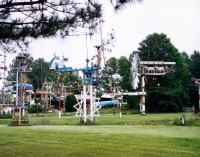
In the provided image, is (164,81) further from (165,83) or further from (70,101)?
(70,101)

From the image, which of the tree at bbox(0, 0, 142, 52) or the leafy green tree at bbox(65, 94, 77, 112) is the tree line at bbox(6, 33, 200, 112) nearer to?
the leafy green tree at bbox(65, 94, 77, 112)

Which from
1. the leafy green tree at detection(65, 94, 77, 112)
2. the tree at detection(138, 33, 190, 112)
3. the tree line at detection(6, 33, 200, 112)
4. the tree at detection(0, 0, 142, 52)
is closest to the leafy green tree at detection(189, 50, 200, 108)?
the tree line at detection(6, 33, 200, 112)

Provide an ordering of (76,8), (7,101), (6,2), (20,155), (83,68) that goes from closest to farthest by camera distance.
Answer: (6,2) < (76,8) < (20,155) < (83,68) < (7,101)

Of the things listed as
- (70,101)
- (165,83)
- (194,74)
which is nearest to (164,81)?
(165,83)

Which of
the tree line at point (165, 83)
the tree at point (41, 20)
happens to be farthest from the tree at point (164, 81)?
the tree at point (41, 20)

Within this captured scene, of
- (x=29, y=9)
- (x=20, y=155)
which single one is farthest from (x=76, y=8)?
(x=20, y=155)

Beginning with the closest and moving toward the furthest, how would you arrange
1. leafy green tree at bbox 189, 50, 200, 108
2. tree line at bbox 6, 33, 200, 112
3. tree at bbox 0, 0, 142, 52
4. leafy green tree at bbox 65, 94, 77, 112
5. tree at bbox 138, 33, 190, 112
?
tree at bbox 0, 0, 142, 52 < tree at bbox 138, 33, 190, 112 < tree line at bbox 6, 33, 200, 112 < leafy green tree at bbox 65, 94, 77, 112 < leafy green tree at bbox 189, 50, 200, 108

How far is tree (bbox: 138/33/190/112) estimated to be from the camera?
47719mm

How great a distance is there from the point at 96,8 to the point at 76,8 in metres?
0.55

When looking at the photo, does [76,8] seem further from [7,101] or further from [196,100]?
[196,100]

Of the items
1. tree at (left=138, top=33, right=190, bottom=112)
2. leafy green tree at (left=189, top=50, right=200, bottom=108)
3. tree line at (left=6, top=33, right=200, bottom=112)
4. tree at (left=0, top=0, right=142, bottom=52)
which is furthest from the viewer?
leafy green tree at (left=189, top=50, right=200, bottom=108)

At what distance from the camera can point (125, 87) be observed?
190 feet

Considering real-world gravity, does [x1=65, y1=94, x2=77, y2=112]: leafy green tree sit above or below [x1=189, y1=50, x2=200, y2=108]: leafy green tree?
below

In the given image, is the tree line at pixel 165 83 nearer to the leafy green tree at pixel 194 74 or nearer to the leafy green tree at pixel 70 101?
the leafy green tree at pixel 194 74
